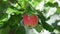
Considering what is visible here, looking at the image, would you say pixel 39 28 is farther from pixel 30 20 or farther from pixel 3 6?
pixel 3 6

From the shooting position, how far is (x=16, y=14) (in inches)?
18.4

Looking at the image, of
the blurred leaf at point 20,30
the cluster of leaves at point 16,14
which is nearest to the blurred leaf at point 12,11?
the cluster of leaves at point 16,14

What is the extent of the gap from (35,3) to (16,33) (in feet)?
0.44

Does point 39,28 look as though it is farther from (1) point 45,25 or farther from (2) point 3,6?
(2) point 3,6

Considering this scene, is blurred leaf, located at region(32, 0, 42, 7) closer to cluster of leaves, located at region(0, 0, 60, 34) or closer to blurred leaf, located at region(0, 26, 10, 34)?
cluster of leaves, located at region(0, 0, 60, 34)

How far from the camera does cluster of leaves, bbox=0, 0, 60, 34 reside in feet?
1.49

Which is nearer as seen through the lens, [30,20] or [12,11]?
[12,11]

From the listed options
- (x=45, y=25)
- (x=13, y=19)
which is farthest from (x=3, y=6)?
(x=45, y=25)

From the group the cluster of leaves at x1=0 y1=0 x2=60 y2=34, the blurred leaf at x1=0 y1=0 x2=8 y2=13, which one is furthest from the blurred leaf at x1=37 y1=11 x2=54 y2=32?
the blurred leaf at x1=0 y1=0 x2=8 y2=13

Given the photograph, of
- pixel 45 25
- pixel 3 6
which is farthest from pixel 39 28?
pixel 3 6

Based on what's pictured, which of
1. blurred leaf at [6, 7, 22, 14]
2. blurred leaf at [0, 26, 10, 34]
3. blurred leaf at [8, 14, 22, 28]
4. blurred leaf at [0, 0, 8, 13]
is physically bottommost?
blurred leaf at [0, 26, 10, 34]

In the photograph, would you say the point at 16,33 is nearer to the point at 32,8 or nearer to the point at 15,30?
the point at 15,30

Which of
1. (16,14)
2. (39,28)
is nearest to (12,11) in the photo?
(16,14)

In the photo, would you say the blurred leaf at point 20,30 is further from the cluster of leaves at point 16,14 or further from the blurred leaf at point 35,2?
the blurred leaf at point 35,2
